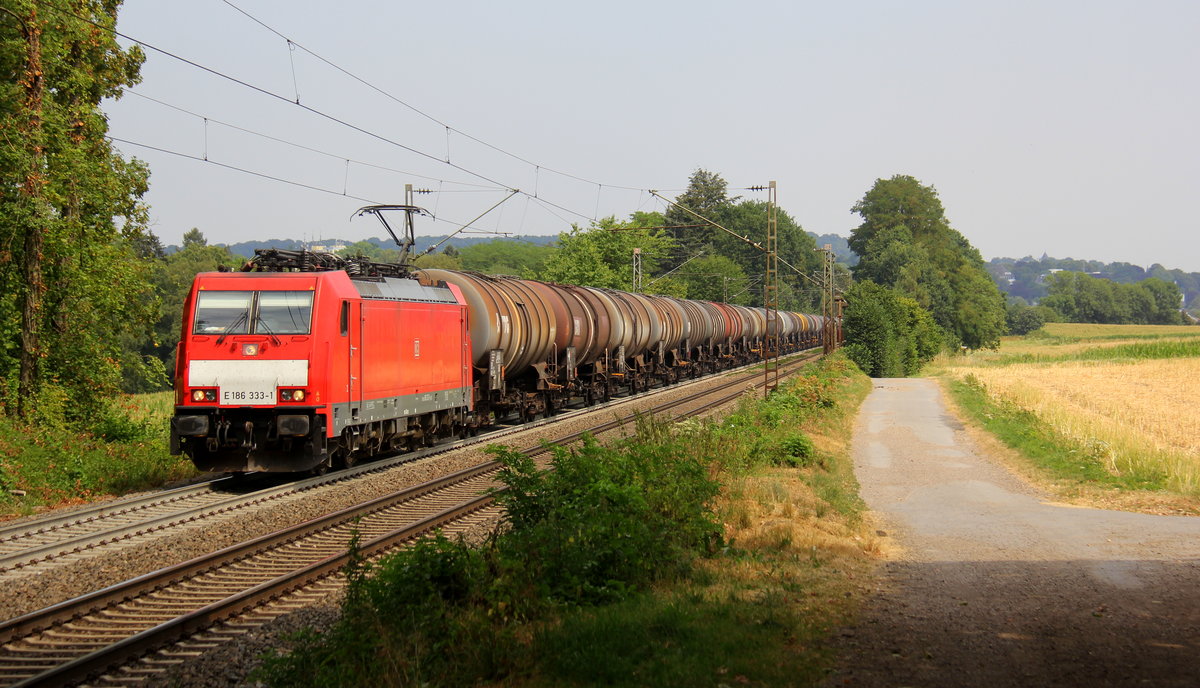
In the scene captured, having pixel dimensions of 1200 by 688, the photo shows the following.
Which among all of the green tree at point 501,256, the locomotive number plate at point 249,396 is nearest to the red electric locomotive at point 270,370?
the locomotive number plate at point 249,396

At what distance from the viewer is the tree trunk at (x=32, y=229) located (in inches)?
657

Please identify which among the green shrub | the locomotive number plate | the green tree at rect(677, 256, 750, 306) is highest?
the green tree at rect(677, 256, 750, 306)

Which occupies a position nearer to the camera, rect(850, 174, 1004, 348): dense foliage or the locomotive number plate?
the locomotive number plate

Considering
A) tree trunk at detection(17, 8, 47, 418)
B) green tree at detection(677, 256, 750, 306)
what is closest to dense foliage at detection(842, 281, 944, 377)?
green tree at detection(677, 256, 750, 306)

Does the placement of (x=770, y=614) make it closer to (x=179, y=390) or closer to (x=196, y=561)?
(x=196, y=561)

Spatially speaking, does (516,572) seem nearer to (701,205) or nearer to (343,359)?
(343,359)

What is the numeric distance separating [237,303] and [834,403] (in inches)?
698

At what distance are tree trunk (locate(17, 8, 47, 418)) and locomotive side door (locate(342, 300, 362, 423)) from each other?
5.49 m

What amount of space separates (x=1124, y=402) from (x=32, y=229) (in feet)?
122

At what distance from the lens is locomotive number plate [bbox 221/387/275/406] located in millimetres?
15273

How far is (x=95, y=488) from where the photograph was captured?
15.7 meters

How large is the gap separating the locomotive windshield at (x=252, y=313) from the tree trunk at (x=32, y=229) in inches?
144

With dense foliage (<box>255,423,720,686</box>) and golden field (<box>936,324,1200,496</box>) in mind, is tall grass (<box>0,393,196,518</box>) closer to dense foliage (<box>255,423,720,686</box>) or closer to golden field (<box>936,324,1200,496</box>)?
dense foliage (<box>255,423,720,686</box>)

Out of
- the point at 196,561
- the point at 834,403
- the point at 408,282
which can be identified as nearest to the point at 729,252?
the point at 834,403
